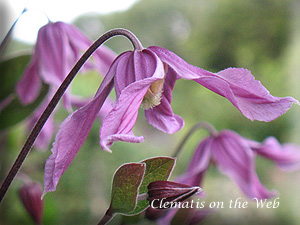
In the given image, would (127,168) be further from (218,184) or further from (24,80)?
(218,184)

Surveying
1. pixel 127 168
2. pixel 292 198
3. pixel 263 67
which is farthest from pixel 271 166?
pixel 127 168

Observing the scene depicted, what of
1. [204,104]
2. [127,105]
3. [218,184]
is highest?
[127,105]

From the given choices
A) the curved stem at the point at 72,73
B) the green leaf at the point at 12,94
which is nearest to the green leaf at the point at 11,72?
the green leaf at the point at 12,94

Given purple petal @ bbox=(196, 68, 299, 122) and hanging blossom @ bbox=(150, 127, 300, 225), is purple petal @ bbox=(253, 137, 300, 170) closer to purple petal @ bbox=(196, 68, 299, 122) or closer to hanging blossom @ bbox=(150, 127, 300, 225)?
hanging blossom @ bbox=(150, 127, 300, 225)

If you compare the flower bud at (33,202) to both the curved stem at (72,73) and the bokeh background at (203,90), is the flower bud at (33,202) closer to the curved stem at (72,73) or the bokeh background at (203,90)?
the curved stem at (72,73)

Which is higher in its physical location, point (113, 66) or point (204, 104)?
point (113, 66)

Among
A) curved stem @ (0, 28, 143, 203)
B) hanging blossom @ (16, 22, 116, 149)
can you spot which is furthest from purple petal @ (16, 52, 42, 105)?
curved stem @ (0, 28, 143, 203)
